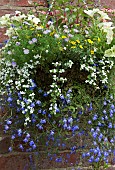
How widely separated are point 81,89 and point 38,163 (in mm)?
431

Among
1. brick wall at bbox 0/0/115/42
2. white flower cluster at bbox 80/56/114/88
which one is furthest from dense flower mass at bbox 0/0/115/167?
brick wall at bbox 0/0/115/42

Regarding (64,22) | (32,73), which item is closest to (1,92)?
(32,73)

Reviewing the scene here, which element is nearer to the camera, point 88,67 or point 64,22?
point 88,67

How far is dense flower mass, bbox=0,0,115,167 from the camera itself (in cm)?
167

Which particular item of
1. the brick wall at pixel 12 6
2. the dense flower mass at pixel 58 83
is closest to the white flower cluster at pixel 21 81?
the dense flower mass at pixel 58 83

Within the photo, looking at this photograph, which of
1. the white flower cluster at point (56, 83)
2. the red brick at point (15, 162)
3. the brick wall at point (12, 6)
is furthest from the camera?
the brick wall at point (12, 6)

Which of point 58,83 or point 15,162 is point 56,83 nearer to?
point 58,83

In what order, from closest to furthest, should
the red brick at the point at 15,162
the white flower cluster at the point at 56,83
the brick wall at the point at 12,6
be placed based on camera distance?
the white flower cluster at the point at 56,83 → the red brick at the point at 15,162 → the brick wall at the point at 12,6

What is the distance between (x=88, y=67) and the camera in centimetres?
168

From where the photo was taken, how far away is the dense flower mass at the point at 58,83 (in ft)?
5.48

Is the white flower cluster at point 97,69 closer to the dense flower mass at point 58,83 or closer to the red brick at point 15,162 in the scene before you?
the dense flower mass at point 58,83

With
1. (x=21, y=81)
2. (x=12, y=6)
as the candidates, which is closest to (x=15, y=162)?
(x=21, y=81)

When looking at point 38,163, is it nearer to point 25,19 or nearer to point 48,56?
point 48,56

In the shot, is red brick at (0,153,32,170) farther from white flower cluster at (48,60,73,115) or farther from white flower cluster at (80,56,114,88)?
white flower cluster at (80,56,114,88)
